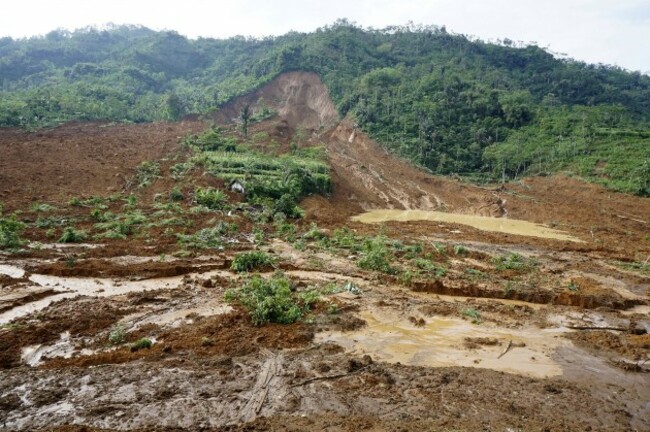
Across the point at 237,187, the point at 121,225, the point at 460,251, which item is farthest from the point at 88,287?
the point at 237,187

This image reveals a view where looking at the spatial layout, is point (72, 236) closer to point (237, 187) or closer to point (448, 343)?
point (237, 187)

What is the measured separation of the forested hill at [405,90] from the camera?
42656mm

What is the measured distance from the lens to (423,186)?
36500mm

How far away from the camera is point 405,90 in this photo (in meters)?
56.0

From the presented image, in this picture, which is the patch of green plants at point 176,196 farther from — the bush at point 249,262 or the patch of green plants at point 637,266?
the patch of green plants at point 637,266

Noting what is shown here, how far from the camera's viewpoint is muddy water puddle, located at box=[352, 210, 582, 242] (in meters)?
26.3

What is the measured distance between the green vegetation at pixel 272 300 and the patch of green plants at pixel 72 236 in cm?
790

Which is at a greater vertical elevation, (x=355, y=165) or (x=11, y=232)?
(x=355, y=165)

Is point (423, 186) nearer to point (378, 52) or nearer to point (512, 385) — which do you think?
point (512, 385)

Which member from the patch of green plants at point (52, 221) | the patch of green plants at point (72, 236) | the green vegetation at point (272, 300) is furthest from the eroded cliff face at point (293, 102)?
the green vegetation at point (272, 300)

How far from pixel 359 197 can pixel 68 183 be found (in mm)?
18913

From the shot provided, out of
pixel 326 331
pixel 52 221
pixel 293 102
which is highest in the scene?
pixel 293 102

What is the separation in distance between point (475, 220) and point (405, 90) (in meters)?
30.6

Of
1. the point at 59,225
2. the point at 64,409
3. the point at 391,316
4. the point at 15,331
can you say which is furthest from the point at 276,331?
the point at 59,225
